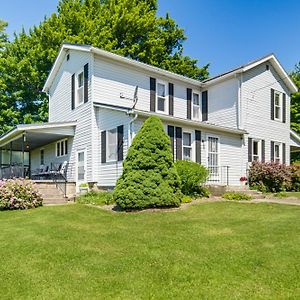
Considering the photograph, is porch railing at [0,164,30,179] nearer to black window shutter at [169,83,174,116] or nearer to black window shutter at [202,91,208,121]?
black window shutter at [169,83,174,116]

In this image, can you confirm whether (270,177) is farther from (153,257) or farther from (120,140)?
(153,257)

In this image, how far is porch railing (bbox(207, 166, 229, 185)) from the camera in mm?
18031

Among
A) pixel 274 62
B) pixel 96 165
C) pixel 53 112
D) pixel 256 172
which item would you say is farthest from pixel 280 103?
pixel 53 112

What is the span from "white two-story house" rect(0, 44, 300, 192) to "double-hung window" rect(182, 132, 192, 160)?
5 centimetres

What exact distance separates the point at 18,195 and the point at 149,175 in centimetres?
510

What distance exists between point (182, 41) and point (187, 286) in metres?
32.6

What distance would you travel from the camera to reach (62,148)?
2070cm

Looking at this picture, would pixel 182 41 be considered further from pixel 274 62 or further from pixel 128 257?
pixel 128 257

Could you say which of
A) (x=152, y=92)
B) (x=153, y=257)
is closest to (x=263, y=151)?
(x=152, y=92)

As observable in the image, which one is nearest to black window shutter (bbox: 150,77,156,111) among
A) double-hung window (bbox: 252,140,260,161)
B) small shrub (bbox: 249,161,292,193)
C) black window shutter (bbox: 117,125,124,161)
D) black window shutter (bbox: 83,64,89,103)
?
black window shutter (bbox: 83,64,89,103)

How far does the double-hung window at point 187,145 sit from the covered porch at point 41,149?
6.05 m

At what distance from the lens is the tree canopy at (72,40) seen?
29.3 meters

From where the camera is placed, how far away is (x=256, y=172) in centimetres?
1911

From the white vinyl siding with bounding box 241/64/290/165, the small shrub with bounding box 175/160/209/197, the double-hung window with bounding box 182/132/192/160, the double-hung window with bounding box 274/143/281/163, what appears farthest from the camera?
the double-hung window with bounding box 274/143/281/163
